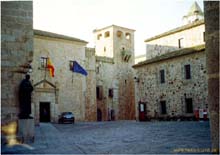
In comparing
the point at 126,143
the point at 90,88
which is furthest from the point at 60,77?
the point at 126,143

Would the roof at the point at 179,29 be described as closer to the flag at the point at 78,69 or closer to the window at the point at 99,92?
the flag at the point at 78,69

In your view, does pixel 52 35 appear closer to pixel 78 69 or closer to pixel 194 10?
pixel 78 69

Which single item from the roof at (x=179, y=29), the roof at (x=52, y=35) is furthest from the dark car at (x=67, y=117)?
the roof at (x=179, y=29)

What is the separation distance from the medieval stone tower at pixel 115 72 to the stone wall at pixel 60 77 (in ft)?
16.0

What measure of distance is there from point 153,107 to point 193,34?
708 centimetres

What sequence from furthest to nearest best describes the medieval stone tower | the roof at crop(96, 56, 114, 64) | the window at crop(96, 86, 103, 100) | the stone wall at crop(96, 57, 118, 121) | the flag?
the medieval stone tower < the window at crop(96, 86, 103, 100) < the stone wall at crop(96, 57, 118, 121) < the roof at crop(96, 56, 114, 64) < the flag

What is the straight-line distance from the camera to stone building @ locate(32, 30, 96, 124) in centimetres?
2734

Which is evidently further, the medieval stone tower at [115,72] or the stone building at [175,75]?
the medieval stone tower at [115,72]

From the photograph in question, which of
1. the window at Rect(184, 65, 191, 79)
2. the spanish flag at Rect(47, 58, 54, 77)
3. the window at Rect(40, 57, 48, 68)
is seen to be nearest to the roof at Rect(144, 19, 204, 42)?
the window at Rect(184, 65, 191, 79)

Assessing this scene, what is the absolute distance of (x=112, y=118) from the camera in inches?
1404

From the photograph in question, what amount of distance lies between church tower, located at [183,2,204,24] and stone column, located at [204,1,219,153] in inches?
1537

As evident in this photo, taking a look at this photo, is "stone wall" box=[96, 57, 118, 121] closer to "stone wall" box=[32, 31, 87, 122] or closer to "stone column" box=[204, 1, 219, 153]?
"stone wall" box=[32, 31, 87, 122]

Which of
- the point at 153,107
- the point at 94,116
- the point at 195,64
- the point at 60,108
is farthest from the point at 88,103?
the point at 195,64

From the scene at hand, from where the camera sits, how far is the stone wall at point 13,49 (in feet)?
30.3
